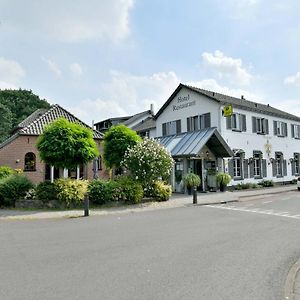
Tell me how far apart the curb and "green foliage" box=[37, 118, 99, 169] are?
11841 millimetres

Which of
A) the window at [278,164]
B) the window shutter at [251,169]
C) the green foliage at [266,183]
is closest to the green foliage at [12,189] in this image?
the window shutter at [251,169]

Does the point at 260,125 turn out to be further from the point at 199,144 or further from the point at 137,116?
the point at 137,116

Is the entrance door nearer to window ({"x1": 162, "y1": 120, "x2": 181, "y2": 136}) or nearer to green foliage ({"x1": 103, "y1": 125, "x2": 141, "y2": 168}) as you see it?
window ({"x1": 162, "y1": 120, "x2": 181, "y2": 136})

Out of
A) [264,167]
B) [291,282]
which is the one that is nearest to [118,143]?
[291,282]

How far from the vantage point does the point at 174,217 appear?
13.2 m

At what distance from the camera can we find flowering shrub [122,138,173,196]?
18.4 meters

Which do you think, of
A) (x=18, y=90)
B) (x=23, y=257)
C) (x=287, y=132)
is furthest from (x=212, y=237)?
(x=18, y=90)

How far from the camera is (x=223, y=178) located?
80.2 feet

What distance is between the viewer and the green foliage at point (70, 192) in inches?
618

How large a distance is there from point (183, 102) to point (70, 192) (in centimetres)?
1771

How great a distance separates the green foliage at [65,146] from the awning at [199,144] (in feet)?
29.5

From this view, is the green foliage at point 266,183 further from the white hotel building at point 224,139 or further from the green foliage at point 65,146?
the green foliage at point 65,146

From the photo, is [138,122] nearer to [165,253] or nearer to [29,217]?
[29,217]

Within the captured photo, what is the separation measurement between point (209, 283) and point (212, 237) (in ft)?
12.5
